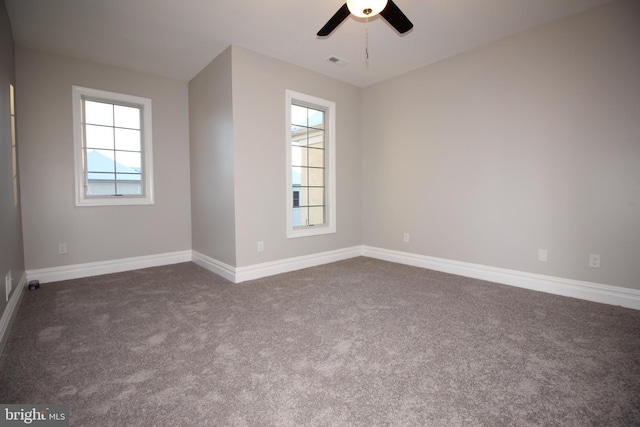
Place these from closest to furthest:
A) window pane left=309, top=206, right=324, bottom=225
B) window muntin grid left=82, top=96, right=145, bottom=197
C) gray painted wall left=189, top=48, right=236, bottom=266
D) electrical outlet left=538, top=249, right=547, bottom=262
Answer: electrical outlet left=538, top=249, right=547, bottom=262 < gray painted wall left=189, top=48, right=236, bottom=266 < window muntin grid left=82, top=96, right=145, bottom=197 < window pane left=309, top=206, right=324, bottom=225

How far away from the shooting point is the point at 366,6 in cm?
212

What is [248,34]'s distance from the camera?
3.18 meters

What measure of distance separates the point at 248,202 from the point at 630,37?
156 inches

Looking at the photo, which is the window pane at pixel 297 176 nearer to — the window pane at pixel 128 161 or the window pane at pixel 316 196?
the window pane at pixel 316 196

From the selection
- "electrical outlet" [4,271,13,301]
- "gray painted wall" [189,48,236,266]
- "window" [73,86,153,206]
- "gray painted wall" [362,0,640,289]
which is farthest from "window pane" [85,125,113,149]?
"gray painted wall" [362,0,640,289]

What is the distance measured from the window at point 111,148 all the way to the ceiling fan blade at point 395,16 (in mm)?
3454

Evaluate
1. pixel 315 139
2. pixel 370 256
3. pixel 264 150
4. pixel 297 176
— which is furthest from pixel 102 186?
pixel 370 256

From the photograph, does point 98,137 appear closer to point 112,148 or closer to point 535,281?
point 112,148

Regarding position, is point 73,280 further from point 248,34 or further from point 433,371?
point 433,371

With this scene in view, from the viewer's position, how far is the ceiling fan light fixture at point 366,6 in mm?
2096

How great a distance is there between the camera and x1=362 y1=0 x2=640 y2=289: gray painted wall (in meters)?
2.68

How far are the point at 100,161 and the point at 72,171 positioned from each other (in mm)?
355

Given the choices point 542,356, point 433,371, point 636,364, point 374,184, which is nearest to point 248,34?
point 374,184

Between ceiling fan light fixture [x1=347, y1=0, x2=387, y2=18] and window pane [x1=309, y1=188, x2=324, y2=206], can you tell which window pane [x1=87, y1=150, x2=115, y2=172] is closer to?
window pane [x1=309, y1=188, x2=324, y2=206]
